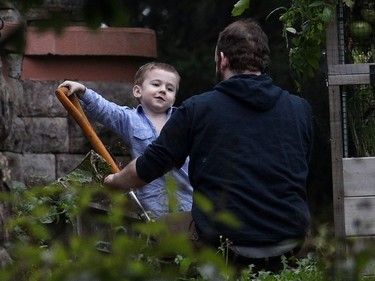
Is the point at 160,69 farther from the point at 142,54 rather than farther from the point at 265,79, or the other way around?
the point at 142,54

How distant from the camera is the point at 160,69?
17.3ft

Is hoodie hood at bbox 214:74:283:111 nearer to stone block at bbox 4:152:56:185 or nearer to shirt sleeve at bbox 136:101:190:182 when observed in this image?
shirt sleeve at bbox 136:101:190:182

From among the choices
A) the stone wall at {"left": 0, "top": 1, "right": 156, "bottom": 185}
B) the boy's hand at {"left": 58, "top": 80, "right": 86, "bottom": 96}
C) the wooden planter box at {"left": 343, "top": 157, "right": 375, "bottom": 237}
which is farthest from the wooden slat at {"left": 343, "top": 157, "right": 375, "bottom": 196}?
the stone wall at {"left": 0, "top": 1, "right": 156, "bottom": 185}

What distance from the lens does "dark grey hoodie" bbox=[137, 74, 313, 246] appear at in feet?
12.5

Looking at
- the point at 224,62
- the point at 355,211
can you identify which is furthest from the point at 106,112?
the point at 355,211

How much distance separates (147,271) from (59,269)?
144 mm

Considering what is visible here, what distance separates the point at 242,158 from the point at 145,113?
145 cm

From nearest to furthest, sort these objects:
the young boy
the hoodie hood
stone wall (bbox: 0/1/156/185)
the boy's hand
Answer: the hoodie hood
the boy's hand
the young boy
stone wall (bbox: 0/1/156/185)

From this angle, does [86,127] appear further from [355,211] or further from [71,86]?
[355,211]

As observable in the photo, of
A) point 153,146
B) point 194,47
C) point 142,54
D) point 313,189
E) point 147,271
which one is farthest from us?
point 194,47

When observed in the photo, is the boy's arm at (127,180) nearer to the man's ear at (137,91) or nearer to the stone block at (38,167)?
the man's ear at (137,91)

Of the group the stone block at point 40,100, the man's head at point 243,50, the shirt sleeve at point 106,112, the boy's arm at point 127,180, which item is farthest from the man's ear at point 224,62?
the stone block at point 40,100

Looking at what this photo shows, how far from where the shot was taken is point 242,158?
12.6 feet

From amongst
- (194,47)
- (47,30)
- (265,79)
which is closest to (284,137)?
(265,79)
